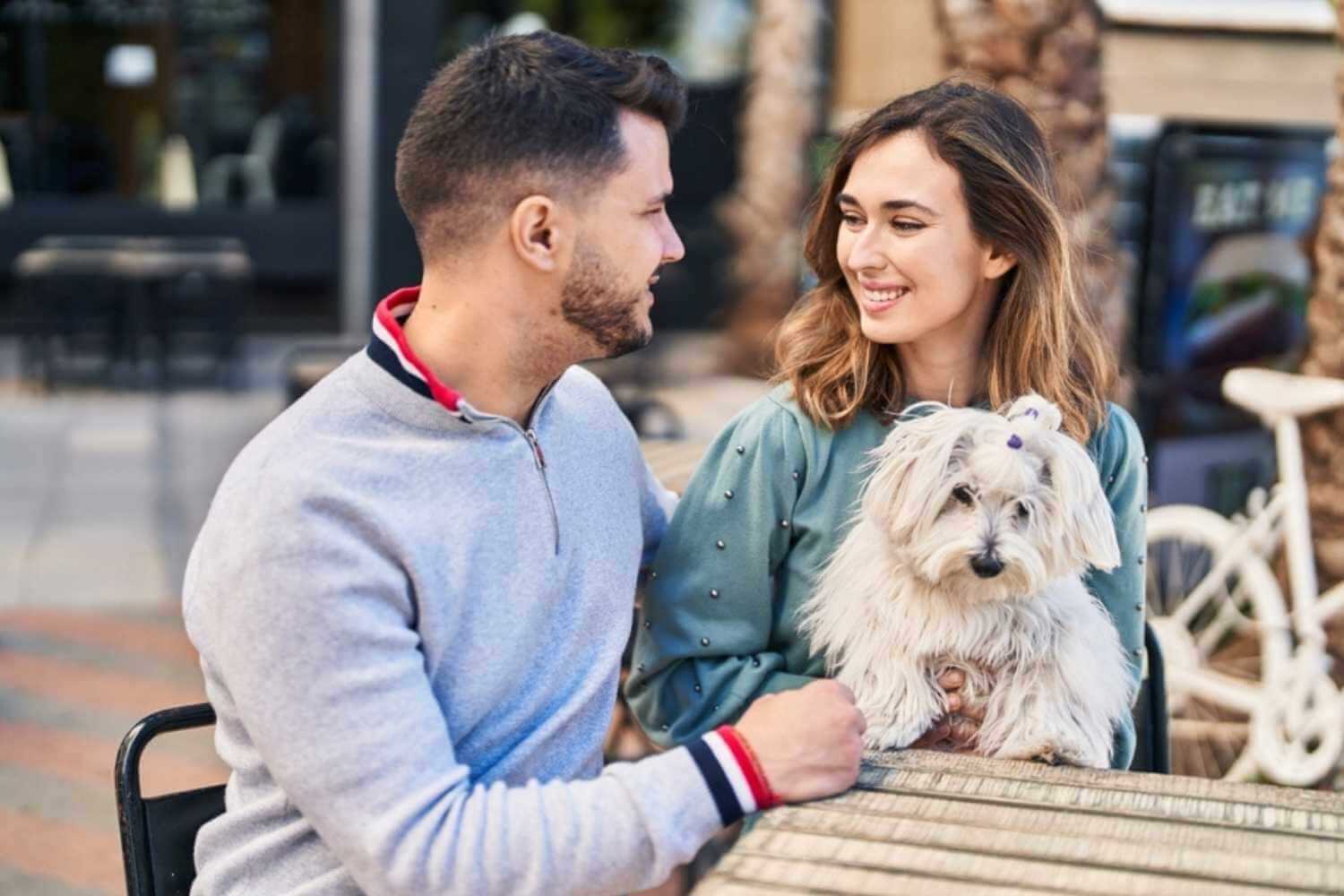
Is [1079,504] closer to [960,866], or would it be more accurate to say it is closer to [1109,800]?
[1109,800]

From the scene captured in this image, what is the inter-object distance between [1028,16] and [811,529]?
11.5 feet

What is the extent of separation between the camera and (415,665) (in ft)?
6.05

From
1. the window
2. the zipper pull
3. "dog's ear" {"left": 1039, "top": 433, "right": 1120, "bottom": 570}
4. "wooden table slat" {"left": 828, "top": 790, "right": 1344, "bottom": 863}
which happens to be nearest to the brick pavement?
the zipper pull

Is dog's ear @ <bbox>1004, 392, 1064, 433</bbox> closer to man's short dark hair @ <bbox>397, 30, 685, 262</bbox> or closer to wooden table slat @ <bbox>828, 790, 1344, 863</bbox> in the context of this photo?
wooden table slat @ <bbox>828, 790, 1344, 863</bbox>

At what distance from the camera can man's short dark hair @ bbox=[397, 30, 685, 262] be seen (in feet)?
6.64

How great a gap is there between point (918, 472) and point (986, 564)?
6.1 inches

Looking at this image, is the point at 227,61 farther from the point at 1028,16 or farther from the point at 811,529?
the point at 811,529

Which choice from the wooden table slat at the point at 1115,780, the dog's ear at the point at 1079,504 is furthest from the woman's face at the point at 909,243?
the wooden table slat at the point at 1115,780

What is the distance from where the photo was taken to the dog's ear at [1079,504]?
2176mm

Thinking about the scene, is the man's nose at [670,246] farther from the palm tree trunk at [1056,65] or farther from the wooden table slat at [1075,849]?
the palm tree trunk at [1056,65]

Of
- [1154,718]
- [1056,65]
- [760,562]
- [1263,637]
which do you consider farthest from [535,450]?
[1056,65]

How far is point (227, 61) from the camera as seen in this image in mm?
14320

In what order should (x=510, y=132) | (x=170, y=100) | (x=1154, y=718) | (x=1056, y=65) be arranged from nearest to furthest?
(x=510, y=132) → (x=1154, y=718) → (x=1056, y=65) → (x=170, y=100)

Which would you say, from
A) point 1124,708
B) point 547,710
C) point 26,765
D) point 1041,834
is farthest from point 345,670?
point 26,765
